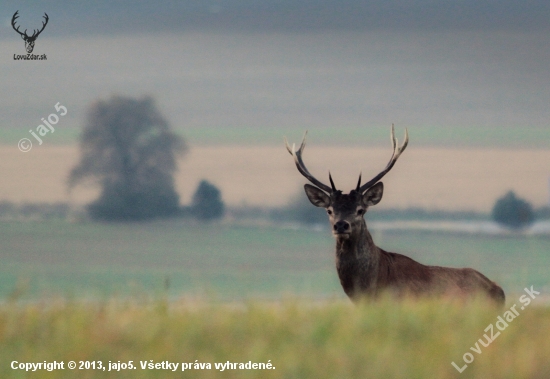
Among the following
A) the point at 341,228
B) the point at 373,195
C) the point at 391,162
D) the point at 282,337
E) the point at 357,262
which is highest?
the point at 391,162

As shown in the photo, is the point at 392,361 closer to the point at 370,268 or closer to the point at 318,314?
the point at 318,314

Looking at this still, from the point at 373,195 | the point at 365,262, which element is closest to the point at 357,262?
the point at 365,262

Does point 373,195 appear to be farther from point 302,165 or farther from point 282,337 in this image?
point 282,337

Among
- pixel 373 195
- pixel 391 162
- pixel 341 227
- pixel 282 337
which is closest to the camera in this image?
pixel 282 337

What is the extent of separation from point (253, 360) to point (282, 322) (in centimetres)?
150

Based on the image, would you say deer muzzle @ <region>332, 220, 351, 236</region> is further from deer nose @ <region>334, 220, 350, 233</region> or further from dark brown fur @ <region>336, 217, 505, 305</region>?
dark brown fur @ <region>336, 217, 505, 305</region>

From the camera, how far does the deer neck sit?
34.4ft

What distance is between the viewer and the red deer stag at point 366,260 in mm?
10422

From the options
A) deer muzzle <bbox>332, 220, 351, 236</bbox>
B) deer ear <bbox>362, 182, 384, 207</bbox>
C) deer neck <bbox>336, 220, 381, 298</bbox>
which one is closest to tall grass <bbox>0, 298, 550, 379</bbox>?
deer neck <bbox>336, 220, 381, 298</bbox>

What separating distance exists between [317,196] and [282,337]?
9.67 ft

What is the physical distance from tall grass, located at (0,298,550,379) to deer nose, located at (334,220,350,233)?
37.1 inches

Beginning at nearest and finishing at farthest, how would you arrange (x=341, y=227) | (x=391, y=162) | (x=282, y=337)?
(x=282, y=337), (x=341, y=227), (x=391, y=162)

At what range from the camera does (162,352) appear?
7527mm

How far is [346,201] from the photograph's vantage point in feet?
34.3
